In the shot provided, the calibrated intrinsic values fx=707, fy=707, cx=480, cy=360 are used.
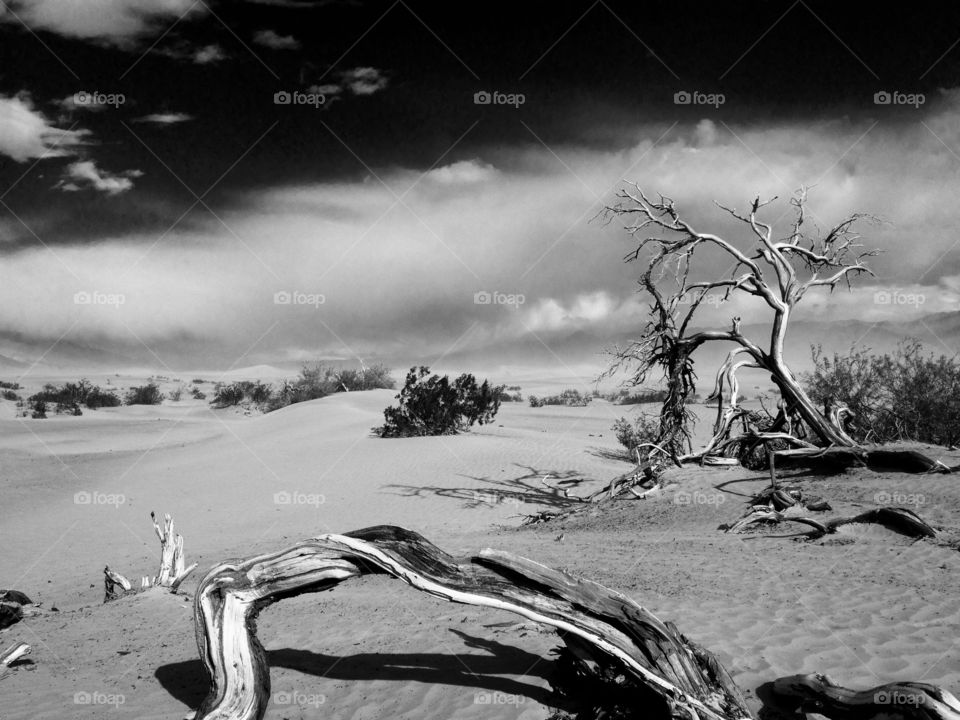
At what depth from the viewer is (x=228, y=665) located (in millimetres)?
3574

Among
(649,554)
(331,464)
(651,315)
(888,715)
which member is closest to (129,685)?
(888,715)

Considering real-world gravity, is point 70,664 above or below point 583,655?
below

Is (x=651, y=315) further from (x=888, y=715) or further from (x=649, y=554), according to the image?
(x=888, y=715)

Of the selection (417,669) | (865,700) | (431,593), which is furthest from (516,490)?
(865,700)

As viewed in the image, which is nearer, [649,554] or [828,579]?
[828,579]

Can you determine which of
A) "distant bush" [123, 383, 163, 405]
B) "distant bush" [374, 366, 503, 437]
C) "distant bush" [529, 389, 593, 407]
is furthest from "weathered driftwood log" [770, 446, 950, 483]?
"distant bush" [123, 383, 163, 405]

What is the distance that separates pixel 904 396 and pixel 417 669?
532 inches

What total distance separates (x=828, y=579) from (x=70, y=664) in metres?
6.09

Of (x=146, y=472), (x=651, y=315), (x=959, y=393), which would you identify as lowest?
(x=146, y=472)

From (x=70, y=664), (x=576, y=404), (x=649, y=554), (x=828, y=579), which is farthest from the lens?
(x=576, y=404)

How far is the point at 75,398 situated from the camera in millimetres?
30266

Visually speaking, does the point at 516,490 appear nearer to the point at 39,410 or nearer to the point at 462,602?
the point at 462,602

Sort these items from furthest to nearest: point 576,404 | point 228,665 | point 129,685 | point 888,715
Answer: point 576,404 < point 129,685 < point 228,665 < point 888,715

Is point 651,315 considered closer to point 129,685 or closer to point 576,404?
point 129,685
